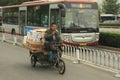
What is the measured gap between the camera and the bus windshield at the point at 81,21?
67.8 ft

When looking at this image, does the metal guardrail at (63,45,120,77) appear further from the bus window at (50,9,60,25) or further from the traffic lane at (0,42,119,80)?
the bus window at (50,9,60,25)

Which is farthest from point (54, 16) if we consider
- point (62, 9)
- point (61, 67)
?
point (61, 67)

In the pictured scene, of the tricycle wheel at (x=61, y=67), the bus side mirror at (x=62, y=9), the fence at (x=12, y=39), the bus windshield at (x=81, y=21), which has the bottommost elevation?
the fence at (x=12, y=39)

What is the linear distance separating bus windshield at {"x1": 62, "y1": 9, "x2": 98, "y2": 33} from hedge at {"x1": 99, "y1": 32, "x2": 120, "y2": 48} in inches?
57.2

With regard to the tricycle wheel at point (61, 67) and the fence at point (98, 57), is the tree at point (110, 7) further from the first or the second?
the tricycle wheel at point (61, 67)

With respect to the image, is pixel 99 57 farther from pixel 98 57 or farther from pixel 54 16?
pixel 54 16

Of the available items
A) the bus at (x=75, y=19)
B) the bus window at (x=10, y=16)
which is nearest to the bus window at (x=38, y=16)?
the bus at (x=75, y=19)

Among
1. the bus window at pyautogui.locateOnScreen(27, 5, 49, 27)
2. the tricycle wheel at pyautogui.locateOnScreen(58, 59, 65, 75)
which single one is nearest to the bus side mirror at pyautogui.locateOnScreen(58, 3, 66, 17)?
the bus window at pyautogui.locateOnScreen(27, 5, 49, 27)

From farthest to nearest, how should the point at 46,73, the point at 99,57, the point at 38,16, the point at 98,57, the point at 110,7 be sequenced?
the point at 110,7, the point at 38,16, the point at 98,57, the point at 99,57, the point at 46,73

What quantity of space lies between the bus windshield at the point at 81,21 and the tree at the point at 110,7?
56.9 m

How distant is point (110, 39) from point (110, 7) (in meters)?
58.0

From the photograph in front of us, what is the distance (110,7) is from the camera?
7975cm

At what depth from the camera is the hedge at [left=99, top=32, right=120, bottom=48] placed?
21917 millimetres

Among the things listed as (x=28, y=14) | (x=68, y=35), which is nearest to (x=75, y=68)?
(x=68, y=35)
